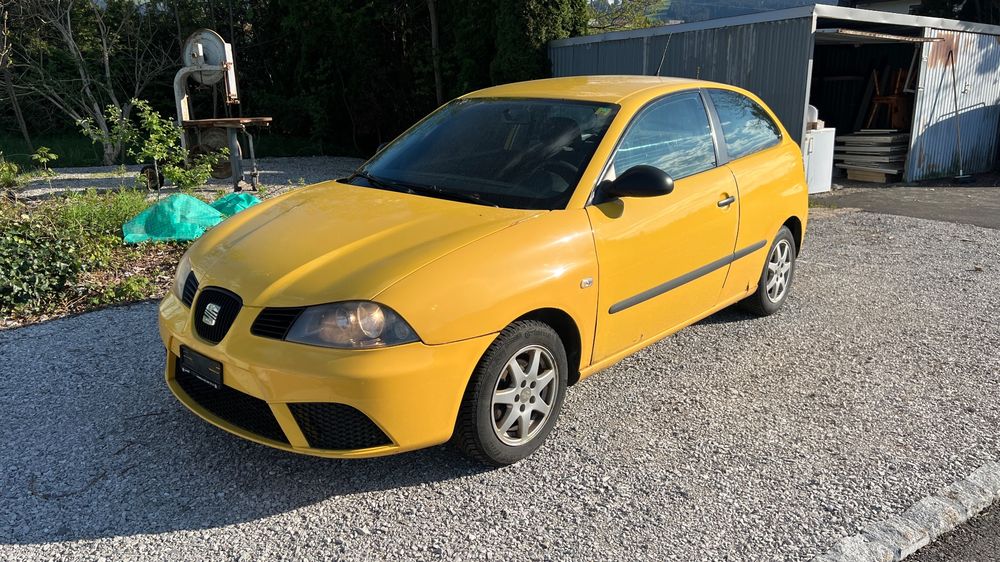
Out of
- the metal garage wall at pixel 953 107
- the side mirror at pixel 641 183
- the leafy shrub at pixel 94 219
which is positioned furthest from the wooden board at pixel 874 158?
the leafy shrub at pixel 94 219

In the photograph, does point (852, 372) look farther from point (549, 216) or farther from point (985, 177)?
point (985, 177)

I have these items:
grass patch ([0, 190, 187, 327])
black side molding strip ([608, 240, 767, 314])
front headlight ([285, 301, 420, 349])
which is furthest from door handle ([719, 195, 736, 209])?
grass patch ([0, 190, 187, 327])

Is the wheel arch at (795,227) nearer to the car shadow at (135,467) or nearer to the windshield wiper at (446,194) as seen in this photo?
the windshield wiper at (446,194)

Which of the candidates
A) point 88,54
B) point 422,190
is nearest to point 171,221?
point 422,190

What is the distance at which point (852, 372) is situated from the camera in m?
4.45

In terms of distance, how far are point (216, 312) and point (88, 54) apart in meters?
13.1

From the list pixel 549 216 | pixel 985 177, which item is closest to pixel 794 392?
pixel 549 216

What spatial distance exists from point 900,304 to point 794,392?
228 cm

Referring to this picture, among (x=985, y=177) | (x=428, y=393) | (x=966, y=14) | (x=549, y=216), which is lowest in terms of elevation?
(x=985, y=177)

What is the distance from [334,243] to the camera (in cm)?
324

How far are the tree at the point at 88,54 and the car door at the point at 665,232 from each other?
10170mm

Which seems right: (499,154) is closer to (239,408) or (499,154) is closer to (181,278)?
(181,278)

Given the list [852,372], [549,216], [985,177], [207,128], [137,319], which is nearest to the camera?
[549,216]

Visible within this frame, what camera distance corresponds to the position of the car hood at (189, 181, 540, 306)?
2936 millimetres
